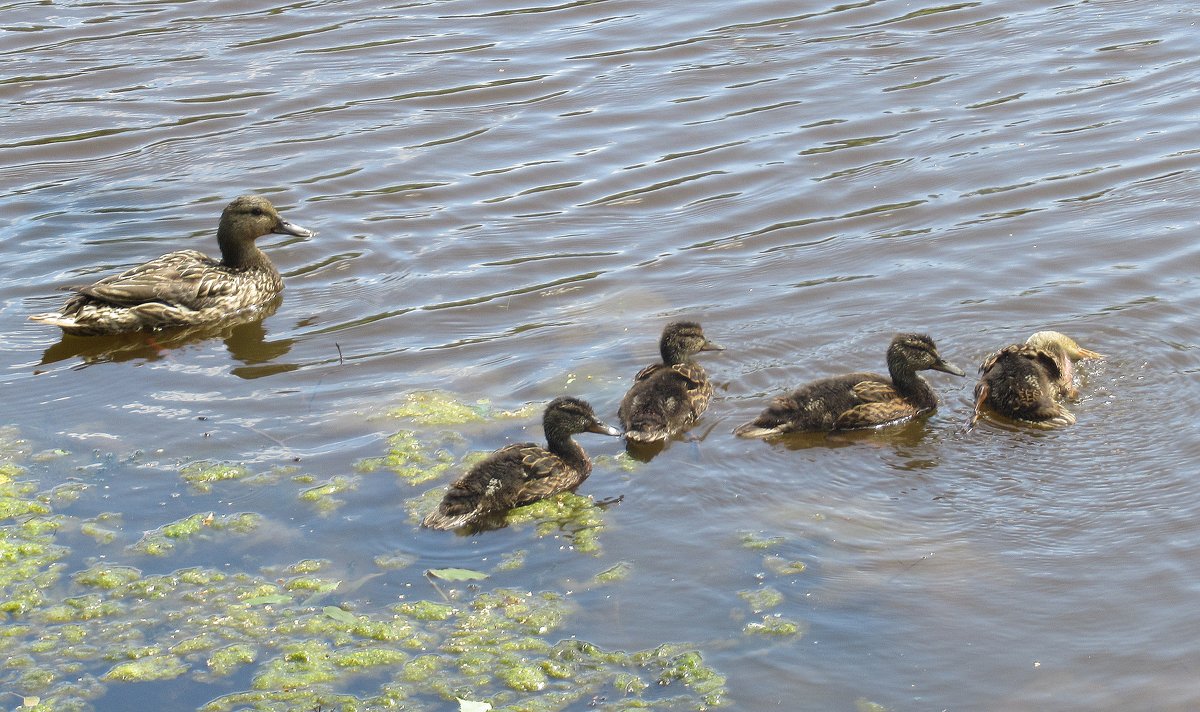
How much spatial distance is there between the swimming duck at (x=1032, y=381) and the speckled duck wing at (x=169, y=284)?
5051 millimetres

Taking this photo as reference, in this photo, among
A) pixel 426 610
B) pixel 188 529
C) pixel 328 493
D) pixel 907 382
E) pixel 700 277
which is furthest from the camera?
pixel 700 277

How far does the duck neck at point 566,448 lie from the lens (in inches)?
295

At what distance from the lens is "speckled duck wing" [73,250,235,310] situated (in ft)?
32.2

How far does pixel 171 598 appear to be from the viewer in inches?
251

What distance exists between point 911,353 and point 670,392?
137 cm

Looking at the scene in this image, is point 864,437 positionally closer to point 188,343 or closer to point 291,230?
point 188,343

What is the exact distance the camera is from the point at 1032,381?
7867mm

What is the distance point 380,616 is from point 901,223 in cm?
590

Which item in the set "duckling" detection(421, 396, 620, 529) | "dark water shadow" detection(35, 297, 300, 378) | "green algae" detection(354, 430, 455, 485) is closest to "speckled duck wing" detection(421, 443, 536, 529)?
"duckling" detection(421, 396, 620, 529)

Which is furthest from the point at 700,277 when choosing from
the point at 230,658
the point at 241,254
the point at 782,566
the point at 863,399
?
the point at 230,658

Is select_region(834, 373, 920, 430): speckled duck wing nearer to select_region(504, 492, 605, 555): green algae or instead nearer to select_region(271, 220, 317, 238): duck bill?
select_region(504, 492, 605, 555): green algae

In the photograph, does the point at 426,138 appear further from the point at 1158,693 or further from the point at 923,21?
the point at 1158,693

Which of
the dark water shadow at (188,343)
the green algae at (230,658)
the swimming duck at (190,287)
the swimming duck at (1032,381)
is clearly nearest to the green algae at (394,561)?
the green algae at (230,658)

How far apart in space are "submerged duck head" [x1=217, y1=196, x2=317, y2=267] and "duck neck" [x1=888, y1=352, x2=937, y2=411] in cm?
463
